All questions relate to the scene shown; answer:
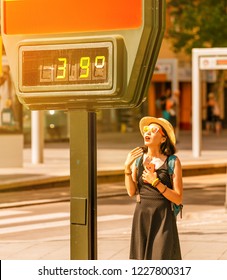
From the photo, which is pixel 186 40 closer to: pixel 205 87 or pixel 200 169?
pixel 205 87

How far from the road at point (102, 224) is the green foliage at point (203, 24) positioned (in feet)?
75.6

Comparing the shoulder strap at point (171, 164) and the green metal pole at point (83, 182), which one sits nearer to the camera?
the green metal pole at point (83, 182)

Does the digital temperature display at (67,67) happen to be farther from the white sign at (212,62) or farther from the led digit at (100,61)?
the white sign at (212,62)

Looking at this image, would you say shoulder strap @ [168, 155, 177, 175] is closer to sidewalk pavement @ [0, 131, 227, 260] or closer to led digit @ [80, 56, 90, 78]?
led digit @ [80, 56, 90, 78]

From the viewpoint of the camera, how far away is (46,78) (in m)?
5.66

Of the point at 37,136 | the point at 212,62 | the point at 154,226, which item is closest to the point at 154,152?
the point at 154,226

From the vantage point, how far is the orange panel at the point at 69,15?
533 cm

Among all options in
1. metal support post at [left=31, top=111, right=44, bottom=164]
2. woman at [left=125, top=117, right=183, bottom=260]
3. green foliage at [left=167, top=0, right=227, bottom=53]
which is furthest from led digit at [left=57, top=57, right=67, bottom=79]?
green foliage at [left=167, top=0, right=227, bottom=53]

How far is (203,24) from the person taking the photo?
4238cm

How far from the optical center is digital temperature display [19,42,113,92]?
5496 millimetres

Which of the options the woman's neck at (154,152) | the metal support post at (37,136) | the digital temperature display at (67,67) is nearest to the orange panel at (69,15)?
the digital temperature display at (67,67)

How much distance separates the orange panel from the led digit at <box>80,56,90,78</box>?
6.3 inches

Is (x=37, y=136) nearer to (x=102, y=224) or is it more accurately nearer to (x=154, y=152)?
(x=102, y=224)

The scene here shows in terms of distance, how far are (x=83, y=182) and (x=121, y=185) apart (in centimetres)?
1562
